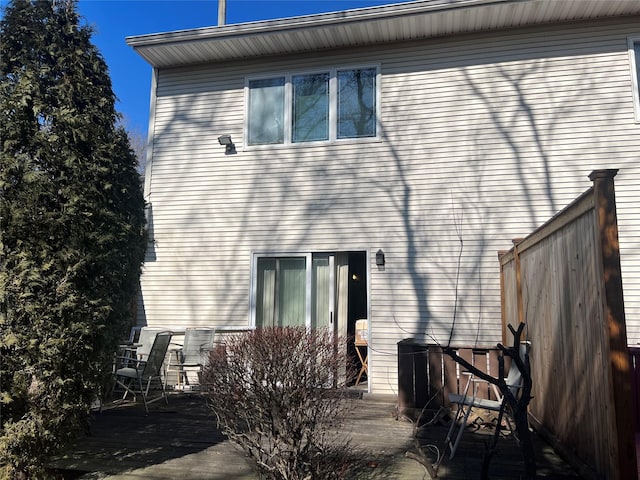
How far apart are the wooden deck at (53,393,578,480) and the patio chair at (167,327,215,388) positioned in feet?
4.77

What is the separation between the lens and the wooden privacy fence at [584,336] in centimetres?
263

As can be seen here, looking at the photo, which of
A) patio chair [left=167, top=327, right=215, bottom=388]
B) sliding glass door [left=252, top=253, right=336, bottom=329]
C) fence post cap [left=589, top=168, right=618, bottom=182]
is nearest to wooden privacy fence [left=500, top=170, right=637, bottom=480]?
fence post cap [left=589, top=168, right=618, bottom=182]

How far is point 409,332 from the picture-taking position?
6.40 m

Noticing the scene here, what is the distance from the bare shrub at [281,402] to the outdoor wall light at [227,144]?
495 cm

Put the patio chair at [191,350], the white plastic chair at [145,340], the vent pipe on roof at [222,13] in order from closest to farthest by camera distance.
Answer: the white plastic chair at [145,340]
the patio chair at [191,350]
the vent pipe on roof at [222,13]

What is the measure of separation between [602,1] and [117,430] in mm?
7452

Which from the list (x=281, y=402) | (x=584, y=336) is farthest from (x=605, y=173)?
(x=281, y=402)

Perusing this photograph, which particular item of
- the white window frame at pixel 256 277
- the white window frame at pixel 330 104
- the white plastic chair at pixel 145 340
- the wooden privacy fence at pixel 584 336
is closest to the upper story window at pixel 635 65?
the wooden privacy fence at pixel 584 336

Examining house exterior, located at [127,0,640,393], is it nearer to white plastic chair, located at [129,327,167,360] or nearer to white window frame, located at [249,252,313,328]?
white window frame, located at [249,252,313,328]

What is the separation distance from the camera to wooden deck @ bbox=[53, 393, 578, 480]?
3.34 m

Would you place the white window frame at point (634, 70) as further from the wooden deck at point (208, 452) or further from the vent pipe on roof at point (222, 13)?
the vent pipe on roof at point (222, 13)

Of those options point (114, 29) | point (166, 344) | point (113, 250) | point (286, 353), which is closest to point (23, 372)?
point (113, 250)

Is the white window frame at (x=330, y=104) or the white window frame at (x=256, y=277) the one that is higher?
the white window frame at (x=330, y=104)

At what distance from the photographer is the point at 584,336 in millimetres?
3139
